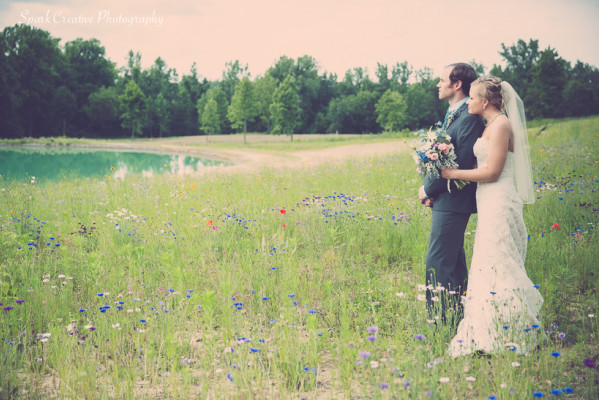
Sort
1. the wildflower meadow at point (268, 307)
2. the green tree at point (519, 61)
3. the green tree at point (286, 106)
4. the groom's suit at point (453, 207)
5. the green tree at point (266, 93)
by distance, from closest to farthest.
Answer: the wildflower meadow at point (268, 307) < the groom's suit at point (453, 207) < the green tree at point (286, 106) < the green tree at point (266, 93) < the green tree at point (519, 61)

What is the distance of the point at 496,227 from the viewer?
3.38 metres

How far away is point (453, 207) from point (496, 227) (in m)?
0.38

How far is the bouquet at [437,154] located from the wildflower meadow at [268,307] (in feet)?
3.34

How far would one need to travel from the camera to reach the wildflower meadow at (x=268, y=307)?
270 cm

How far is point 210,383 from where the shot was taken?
289cm

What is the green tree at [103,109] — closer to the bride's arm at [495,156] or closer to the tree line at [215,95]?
the tree line at [215,95]

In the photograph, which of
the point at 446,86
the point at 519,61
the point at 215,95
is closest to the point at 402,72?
the point at 519,61

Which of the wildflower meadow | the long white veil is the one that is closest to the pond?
the wildflower meadow

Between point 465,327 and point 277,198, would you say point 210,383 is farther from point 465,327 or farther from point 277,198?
point 277,198

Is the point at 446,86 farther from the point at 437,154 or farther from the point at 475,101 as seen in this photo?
the point at 437,154

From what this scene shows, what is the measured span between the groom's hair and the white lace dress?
507 millimetres

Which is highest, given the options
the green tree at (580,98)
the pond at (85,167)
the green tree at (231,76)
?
the green tree at (231,76)

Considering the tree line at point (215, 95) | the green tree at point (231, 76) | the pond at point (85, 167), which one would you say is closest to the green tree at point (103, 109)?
the tree line at point (215, 95)

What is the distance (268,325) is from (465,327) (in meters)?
1.68
